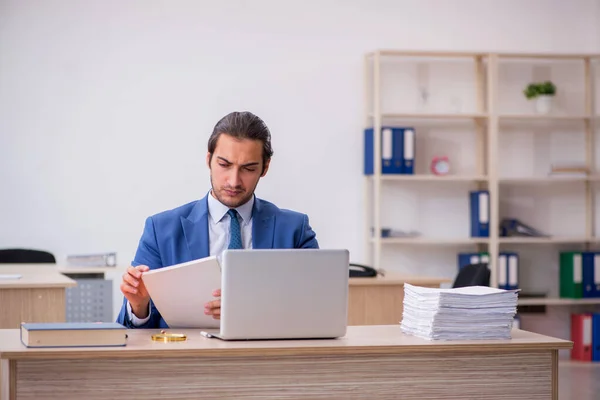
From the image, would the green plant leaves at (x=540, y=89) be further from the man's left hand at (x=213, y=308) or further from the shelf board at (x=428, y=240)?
the man's left hand at (x=213, y=308)

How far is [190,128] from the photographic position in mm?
6707

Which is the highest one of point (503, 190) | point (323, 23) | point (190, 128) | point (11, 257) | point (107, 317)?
point (323, 23)

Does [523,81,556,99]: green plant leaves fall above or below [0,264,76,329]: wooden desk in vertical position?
above

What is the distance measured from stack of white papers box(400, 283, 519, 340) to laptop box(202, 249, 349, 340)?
27cm

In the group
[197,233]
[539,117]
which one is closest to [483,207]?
[539,117]

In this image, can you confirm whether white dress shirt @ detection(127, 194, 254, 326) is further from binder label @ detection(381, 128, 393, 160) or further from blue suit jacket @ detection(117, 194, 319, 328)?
binder label @ detection(381, 128, 393, 160)

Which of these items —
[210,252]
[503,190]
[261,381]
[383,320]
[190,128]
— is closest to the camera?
[261,381]

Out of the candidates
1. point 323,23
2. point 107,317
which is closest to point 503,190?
point 323,23

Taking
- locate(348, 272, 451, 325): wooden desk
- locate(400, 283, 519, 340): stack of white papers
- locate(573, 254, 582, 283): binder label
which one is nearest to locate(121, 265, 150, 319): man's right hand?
locate(400, 283, 519, 340): stack of white papers

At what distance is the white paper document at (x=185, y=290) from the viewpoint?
93.3 inches

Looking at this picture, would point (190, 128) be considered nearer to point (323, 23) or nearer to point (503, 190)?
point (323, 23)

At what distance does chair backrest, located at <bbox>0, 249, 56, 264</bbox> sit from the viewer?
591 centimetres

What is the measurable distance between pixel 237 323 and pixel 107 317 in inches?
145

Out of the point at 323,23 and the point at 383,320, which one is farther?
the point at 323,23
